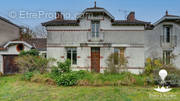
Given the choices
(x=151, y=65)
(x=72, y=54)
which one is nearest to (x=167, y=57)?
(x=151, y=65)

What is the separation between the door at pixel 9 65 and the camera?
40.1 feet

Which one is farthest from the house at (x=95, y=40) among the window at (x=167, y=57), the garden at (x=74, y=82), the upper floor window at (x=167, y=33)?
the window at (x=167, y=57)

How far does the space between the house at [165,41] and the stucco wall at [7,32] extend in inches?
661

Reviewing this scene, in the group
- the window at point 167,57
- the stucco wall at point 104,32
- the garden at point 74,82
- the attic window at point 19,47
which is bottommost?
the garden at point 74,82

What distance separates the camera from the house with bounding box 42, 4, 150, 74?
10953 millimetres

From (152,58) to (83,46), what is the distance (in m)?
7.78

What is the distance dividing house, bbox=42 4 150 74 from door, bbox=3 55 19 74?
4631mm

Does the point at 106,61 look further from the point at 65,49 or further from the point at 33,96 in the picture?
the point at 33,96

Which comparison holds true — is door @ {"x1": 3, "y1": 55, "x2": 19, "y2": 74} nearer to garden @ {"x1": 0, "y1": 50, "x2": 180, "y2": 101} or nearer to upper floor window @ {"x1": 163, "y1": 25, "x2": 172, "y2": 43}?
garden @ {"x1": 0, "y1": 50, "x2": 180, "y2": 101}

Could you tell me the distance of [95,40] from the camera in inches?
436

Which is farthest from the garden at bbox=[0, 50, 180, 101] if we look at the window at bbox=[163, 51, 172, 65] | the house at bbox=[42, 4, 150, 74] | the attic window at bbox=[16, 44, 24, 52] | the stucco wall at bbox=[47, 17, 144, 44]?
the window at bbox=[163, 51, 172, 65]

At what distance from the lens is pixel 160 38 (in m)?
12.2

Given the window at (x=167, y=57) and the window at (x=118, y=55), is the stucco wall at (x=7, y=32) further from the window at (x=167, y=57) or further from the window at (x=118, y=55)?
the window at (x=167, y=57)

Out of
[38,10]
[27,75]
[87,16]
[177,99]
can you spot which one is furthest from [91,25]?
[177,99]
